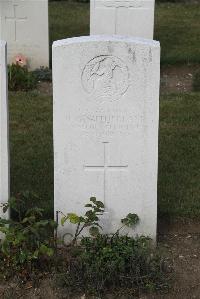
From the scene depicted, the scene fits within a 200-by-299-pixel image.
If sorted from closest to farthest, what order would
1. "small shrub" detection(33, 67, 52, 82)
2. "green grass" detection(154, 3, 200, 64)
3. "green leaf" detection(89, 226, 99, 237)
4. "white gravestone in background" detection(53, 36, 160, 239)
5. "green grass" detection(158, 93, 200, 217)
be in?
"white gravestone in background" detection(53, 36, 160, 239), "green leaf" detection(89, 226, 99, 237), "green grass" detection(158, 93, 200, 217), "small shrub" detection(33, 67, 52, 82), "green grass" detection(154, 3, 200, 64)

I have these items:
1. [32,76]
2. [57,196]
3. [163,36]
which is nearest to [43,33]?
[32,76]

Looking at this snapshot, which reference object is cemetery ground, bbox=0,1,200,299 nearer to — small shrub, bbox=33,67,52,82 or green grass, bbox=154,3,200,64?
green grass, bbox=154,3,200,64

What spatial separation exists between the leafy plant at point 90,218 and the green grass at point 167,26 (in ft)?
20.3

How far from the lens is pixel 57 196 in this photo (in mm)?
5504

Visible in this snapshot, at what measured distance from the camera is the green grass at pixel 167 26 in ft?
38.7

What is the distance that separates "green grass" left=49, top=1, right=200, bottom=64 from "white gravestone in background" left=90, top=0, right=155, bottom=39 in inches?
43.8

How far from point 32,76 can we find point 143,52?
5.02 m

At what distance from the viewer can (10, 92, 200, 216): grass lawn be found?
6.41 m

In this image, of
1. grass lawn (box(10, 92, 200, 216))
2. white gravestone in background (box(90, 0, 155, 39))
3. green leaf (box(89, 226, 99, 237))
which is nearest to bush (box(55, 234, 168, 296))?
green leaf (box(89, 226, 99, 237))

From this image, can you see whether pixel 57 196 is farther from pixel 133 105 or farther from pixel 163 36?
pixel 163 36

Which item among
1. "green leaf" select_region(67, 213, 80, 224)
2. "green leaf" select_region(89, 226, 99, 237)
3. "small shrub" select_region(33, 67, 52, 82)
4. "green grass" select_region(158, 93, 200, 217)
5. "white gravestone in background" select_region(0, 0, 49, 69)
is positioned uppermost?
"white gravestone in background" select_region(0, 0, 49, 69)

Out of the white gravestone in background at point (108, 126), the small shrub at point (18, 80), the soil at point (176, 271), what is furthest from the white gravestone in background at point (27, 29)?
the white gravestone in background at point (108, 126)

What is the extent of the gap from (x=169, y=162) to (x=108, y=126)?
1988mm

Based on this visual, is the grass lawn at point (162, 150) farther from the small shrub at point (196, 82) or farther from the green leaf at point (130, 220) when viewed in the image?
the green leaf at point (130, 220)
